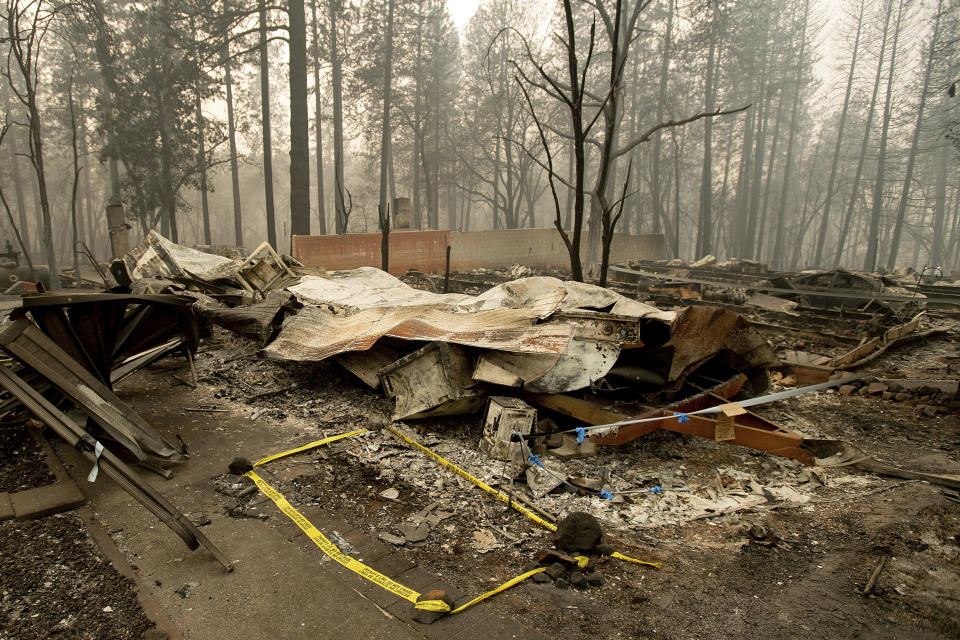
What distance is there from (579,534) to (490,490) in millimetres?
979

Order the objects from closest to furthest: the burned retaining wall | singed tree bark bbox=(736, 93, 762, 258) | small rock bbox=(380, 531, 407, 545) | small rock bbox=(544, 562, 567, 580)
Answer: small rock bbox=(544, 562, 567, 580), small rock bbox=(380, 531, 407, 545), the burned retaining wall, singed tree bark bbox=(736, 93, 762, 258)

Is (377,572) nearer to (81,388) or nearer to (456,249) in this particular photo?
(81,388)

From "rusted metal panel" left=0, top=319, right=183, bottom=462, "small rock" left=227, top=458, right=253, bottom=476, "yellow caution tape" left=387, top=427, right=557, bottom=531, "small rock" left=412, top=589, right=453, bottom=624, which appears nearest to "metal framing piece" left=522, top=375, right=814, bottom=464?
"yellow caution tape" left=387, top=427, right=557, bottom=531

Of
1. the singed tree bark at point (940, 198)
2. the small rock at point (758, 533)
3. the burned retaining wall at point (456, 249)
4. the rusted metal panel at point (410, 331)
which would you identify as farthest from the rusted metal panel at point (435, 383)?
the singed tree bark at point (940, 198)

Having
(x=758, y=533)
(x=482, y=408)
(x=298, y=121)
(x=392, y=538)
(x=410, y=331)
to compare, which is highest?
(x=298, y=121)

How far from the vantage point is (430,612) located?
2725 millimetres

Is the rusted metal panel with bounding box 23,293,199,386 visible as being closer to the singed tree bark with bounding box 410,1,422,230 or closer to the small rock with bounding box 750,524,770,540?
the small rock with bounding box 750,524,770,540

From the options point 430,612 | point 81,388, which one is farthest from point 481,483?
point 81,388

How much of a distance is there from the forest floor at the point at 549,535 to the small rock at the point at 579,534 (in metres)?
0.14

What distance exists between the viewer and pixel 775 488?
170 inches

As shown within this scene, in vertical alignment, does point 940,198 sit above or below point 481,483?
above

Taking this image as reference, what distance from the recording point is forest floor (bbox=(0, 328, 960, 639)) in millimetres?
2693

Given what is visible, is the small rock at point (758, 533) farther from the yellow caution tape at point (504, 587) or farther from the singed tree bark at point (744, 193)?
the singed tree bark at point (744, 193)

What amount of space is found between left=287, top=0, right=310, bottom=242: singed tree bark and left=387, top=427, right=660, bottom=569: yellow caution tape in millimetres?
13081
